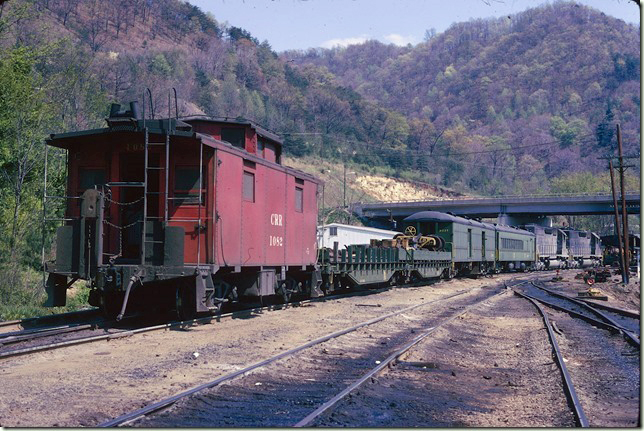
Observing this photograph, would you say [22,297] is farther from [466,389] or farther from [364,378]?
[466,389]

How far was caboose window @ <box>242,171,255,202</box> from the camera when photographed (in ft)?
48.5

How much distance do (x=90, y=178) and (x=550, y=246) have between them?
57.3 metres

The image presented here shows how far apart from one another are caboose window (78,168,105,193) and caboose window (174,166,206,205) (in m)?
1.71

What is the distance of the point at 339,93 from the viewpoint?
117875 mm

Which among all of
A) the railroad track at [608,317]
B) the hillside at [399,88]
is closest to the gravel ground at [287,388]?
the railroad track at [608,317]

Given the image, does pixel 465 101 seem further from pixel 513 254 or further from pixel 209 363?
pixel 209 363

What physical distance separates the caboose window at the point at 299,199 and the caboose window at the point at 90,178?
600 cm

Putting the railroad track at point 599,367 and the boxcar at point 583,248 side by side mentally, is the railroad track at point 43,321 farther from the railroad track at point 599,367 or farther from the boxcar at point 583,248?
the boxcar at point 583,248

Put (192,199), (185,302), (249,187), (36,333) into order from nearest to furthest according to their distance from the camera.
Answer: (36,333)
(192,199)
(185,302)
(249,187)

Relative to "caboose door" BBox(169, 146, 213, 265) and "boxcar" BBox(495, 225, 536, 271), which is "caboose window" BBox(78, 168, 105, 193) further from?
"boxcar" BBox(495, 225, 536, 271)

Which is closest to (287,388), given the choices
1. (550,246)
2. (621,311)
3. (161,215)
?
(161,215)

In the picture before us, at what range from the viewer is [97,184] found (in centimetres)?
1373

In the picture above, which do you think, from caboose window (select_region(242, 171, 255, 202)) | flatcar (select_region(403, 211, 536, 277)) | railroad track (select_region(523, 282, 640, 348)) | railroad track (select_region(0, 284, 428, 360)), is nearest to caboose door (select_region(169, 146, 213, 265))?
caboose window (select_region(242, 171, 255, 202))

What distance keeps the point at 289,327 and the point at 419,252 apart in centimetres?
1673
